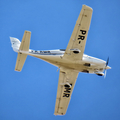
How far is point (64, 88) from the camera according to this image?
29078 mm

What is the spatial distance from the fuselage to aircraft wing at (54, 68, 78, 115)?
1633mm

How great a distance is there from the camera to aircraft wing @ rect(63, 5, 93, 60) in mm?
21641

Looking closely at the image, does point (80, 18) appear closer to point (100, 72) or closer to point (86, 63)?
point (86, 63)

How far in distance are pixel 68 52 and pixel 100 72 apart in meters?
5.44

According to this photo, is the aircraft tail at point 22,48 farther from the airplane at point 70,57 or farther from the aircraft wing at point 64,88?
the aircraft wing at point 64,88

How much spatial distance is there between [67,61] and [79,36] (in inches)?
158

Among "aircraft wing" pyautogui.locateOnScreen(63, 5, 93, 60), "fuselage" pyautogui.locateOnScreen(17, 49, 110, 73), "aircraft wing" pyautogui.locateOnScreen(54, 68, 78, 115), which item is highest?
"aircraft wing" pyautogui.locateOnScreen(63, 5, 93, 60)

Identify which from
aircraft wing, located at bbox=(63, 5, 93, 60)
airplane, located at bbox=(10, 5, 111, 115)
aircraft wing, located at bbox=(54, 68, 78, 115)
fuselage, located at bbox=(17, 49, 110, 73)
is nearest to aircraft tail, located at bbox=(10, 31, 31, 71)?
airplane, located at bbox=(10, 5, 111, 115)

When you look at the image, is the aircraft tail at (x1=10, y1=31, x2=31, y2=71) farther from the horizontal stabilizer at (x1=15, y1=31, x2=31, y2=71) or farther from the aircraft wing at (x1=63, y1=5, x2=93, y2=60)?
the aircraft wing at (x1=63, y1=5, x2=93, y2=60)

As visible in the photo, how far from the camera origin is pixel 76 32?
904 inches

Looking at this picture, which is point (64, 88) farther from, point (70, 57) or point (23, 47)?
point (23, 47)

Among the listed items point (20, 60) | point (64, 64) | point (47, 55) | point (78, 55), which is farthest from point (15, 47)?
point (78, 55)

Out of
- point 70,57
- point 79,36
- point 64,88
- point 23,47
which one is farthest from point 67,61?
point 23,47

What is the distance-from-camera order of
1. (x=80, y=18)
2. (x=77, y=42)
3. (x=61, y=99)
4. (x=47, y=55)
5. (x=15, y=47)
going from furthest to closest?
(x=61, y=99)
(x=15, y=47)
(x=47, y=55)
(x=77, y=42)
(x=80, y=18)
